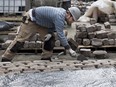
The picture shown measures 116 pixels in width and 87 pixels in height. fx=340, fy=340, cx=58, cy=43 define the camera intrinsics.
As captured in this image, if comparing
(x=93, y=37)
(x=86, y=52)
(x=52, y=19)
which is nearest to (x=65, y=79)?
(x=52, y=19)

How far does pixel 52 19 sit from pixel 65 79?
6.17 feet

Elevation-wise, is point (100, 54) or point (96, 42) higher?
point (96, 42)

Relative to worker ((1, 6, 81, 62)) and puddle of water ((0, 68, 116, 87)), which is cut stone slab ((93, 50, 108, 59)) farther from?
puddle of water ((0, 68, 116, 87))

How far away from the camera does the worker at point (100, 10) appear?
12836 mm

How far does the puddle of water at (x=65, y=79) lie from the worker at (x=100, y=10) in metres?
8.02

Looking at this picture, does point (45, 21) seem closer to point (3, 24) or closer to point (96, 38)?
point (96, 38)

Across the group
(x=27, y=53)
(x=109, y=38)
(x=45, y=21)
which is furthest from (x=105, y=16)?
(x=45, y=21)

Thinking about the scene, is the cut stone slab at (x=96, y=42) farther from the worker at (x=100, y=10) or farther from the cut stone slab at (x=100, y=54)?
the worker at (x=100, y=10)

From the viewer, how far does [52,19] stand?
20.5ft

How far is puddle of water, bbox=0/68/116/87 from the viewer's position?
14.5 ft

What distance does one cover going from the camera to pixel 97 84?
4.43 m

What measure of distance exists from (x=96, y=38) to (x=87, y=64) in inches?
121

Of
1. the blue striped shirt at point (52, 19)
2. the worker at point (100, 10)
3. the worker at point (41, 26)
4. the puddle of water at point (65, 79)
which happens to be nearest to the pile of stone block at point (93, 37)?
the worker at point (41, 26)

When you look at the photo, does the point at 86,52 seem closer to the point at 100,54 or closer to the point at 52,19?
the point at 100,54
